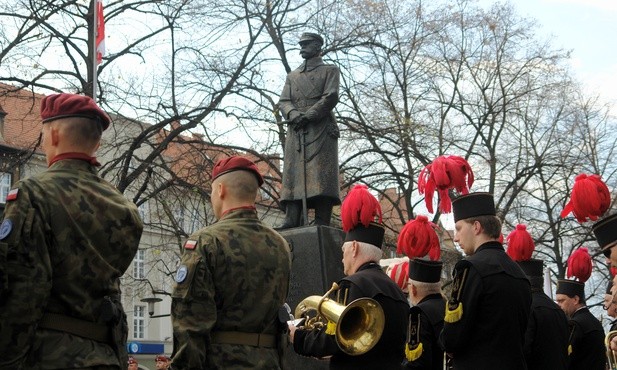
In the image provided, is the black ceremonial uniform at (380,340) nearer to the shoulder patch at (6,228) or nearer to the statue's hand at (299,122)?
the shoulder patch at (6,228)

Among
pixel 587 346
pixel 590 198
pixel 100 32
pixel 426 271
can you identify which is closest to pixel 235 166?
pixel 590 198

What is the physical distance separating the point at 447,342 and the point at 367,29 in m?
19.7

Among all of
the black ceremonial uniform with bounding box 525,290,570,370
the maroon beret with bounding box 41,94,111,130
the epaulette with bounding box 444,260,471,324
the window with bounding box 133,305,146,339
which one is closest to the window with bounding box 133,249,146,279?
the window with bounding box 133,305,146,339

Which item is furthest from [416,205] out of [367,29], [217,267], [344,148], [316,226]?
[217,267]

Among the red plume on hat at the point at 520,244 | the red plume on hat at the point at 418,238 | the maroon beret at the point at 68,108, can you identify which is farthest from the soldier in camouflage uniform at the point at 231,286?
the red plume on hat at the point at 520,244

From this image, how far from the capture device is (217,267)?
201 inches

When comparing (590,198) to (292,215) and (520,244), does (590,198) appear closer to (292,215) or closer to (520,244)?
(520,244)

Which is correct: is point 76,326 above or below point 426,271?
below

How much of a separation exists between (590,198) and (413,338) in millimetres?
1714

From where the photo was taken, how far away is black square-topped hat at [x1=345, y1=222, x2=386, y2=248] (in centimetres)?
695

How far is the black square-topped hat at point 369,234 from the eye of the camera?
695 centimetres

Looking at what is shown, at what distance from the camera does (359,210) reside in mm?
7219

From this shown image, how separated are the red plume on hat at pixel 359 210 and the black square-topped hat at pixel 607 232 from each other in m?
1.99

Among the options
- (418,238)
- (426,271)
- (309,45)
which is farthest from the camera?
(309,45)
